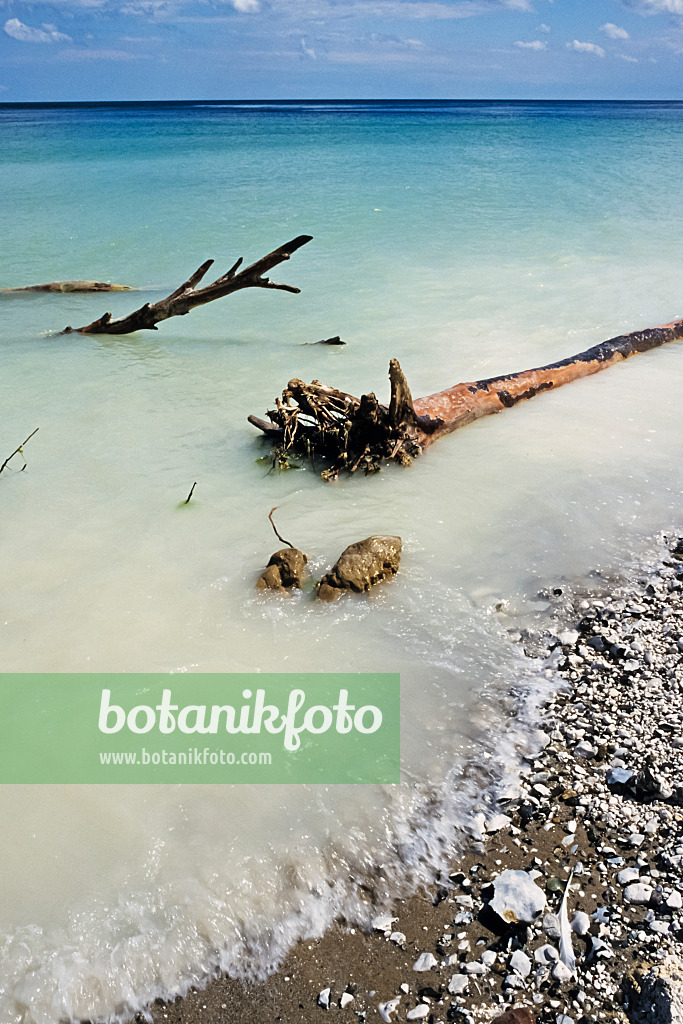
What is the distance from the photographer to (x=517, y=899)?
8.90 feet

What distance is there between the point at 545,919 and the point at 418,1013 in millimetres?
564

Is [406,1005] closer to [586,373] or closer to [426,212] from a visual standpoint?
[586,373]

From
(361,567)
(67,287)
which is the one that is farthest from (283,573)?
(67,287)

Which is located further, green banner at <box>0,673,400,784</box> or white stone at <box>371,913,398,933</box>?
green banner at <box>0,673,400,784</box>

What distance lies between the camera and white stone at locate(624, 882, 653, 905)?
267cm

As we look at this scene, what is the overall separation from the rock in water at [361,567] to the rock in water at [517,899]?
75.9 inches

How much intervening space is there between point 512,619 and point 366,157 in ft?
116

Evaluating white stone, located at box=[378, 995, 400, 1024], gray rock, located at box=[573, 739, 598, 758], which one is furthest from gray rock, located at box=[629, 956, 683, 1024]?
gray rock, located at box=[573, 739, 598, 758]

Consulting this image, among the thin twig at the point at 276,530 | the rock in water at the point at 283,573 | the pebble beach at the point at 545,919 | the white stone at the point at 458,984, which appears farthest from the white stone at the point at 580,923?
the thin twig at the point at 276,530

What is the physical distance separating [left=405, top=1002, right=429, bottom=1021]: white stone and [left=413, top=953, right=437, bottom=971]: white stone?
13 centimetres

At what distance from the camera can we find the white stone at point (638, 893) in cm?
267

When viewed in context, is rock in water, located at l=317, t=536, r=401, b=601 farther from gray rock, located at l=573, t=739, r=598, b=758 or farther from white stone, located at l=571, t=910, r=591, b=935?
white stone, located at l=571, t=910, r=591, b=935

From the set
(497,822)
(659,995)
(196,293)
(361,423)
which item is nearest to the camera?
(659,995)

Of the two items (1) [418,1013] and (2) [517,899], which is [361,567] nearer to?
(2) [517,899]
